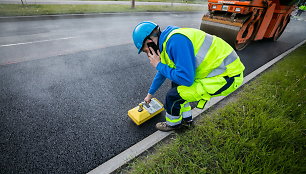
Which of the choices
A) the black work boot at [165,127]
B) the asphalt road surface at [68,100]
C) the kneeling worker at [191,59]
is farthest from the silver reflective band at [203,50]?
the asphalt road surface at [68,100]

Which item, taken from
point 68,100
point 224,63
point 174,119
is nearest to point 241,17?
point 224,63

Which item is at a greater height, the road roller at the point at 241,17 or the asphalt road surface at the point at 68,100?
the road roller at the point at 241,17

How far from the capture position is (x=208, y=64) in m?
1.61

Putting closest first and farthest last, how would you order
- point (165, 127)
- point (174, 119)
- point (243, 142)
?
point (243, 142) → point (174, 119) → point (165, 127)

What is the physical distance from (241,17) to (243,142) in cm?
464

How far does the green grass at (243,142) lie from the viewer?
171cm

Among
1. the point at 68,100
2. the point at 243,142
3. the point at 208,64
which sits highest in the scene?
the point at 208,64

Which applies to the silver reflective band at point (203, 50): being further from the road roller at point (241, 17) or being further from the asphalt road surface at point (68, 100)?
the road roller at point (241, 17)

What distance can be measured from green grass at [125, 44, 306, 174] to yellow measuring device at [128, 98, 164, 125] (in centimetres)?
54

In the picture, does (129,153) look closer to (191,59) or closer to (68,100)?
(191,59)

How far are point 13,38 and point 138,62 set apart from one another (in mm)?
5374

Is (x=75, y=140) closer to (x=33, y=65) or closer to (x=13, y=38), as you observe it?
(x=33, y=65)

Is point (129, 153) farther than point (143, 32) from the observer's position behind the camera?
Yes

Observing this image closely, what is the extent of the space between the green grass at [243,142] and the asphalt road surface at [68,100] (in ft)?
1.85
